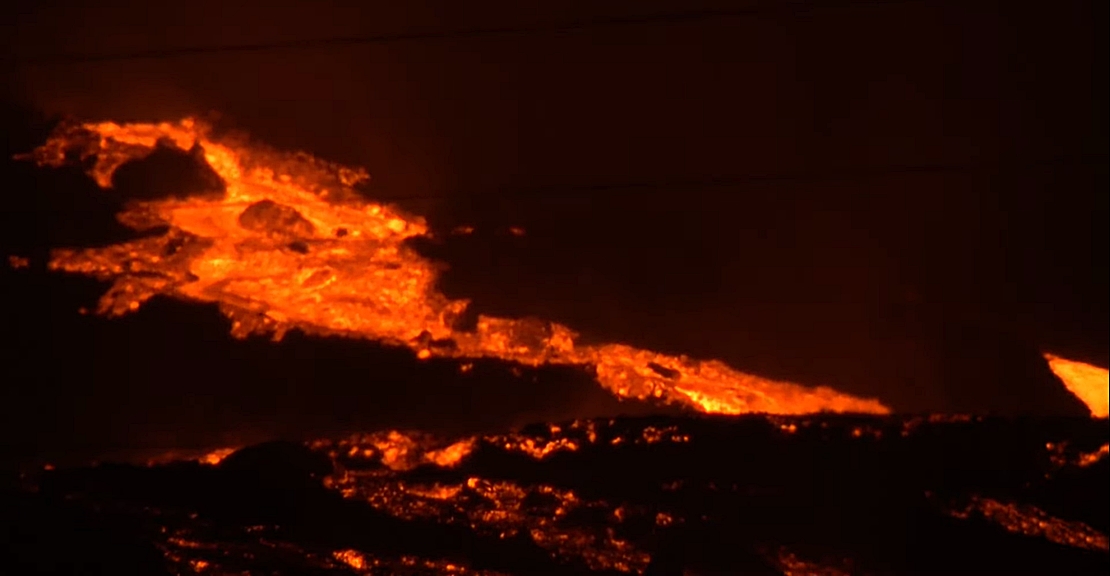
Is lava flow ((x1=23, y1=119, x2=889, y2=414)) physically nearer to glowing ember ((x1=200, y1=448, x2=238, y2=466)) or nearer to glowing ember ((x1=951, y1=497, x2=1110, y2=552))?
glowing ember ((x1=200, y1=448, x2=238, y2=466))

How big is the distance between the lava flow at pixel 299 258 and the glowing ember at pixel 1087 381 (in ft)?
2.60

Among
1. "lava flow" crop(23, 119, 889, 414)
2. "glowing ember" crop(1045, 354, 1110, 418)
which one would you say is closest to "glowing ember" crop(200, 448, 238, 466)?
"lava flow" crop(23, 119, 889, 414)

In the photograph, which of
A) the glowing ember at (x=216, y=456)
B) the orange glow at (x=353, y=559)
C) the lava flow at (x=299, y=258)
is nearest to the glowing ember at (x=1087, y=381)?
the lava flow at (x=299, y=258)

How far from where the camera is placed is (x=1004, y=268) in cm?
537

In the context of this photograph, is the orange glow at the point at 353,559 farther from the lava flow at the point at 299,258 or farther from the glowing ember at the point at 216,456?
the lava flow at the point at 299,258

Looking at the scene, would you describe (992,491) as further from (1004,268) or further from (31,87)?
(31,87)

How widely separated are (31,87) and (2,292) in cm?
85

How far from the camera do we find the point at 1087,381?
5.28 meters

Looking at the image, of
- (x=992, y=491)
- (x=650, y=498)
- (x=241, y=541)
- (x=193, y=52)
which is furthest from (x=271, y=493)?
(x=992, y=491)

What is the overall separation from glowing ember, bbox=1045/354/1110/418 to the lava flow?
79 centimetres

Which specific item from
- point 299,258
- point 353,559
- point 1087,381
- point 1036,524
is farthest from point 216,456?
point 1087,381

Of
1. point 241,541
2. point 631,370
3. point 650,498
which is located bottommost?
point 241,541

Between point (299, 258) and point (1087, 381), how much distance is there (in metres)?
3.23

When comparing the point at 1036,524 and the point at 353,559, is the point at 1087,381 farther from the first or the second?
the point at 353,559
